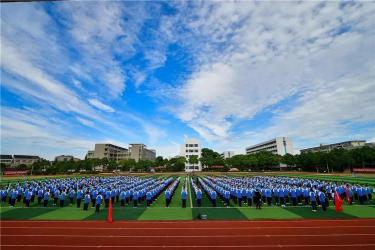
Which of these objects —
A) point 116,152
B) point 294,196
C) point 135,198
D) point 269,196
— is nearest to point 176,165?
point 116,152

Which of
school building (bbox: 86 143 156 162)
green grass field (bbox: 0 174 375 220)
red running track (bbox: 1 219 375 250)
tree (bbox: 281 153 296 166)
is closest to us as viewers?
red running track (bbox: 1 219 375 250)

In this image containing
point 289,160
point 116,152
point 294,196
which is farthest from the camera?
point 116,152

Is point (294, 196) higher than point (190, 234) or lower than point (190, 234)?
higher

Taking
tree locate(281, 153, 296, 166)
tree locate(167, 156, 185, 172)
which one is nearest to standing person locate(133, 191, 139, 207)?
tree locate(167, 156, 185, 172)

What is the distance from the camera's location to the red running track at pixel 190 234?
404 inches

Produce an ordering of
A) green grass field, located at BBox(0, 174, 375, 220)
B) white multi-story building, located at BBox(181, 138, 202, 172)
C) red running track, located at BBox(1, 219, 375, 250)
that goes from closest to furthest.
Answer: red running track, located at BBox(1, 219, 375, 250) < green grass field, located at BBox(0, 174, 375, 220) < white multi-story building, located at BBox(181, 138, 202, 172)

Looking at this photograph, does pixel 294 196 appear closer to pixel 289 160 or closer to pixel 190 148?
pixel 289 160

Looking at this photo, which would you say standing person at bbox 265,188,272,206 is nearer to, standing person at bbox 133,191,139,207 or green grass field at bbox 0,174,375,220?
green grass field at bbox 0,174,375,220

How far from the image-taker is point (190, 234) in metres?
11.6

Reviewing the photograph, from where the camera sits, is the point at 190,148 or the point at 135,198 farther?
the point at 190,148

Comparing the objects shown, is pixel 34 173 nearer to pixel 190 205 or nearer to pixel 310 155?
pixel 190 205

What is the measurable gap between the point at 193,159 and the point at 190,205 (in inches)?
3084

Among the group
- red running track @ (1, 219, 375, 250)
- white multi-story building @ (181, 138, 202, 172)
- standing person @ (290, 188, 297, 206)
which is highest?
white multi-story building @ (181, 138, 202, 172)

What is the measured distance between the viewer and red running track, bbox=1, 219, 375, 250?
10.3m
